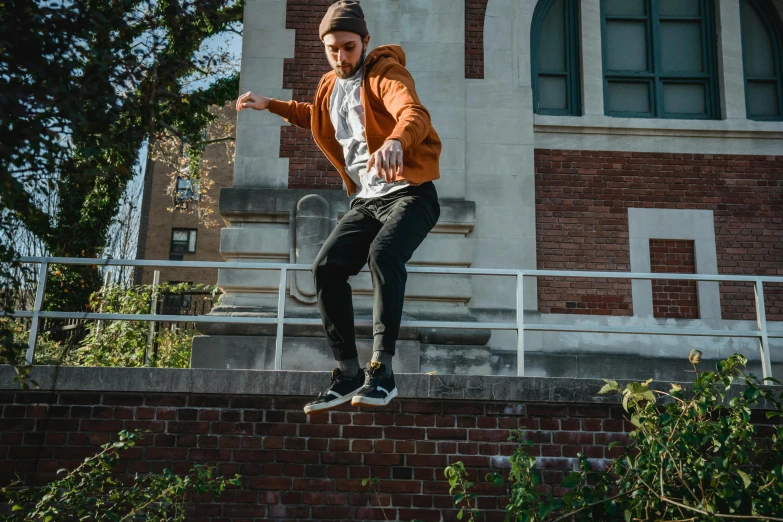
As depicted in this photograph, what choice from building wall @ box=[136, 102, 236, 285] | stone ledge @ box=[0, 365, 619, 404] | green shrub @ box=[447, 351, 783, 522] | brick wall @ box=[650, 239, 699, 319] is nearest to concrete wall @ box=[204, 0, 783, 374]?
brick wall @ box=[650, 239, 699, 319]

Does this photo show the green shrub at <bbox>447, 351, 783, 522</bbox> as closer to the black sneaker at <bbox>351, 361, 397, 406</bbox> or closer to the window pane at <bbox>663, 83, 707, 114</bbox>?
the black sneaker at <bbox>351, 361, 397, 406</bbox>

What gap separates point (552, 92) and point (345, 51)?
219 inches

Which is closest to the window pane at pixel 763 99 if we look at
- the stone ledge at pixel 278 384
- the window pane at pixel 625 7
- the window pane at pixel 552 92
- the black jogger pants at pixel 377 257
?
the window pane at pixel 625 7

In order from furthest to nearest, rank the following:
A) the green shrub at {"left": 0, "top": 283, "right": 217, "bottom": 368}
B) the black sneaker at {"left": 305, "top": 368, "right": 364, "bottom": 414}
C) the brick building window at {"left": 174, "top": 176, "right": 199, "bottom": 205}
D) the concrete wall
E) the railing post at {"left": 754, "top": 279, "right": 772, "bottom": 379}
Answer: the brick building window at {"left": 174, "top": 176, "right": 199, "bottom": 205}, the green shrub at {"left": 0, "top": 283, "right": 217, "bottom": 368}, the concrete wall, the railing post at {"left": 754, "top": 279, "right": 772, "bottom": 379}, the black sneaker at {"left": 305, "top": 368, "right": 364, "bottom": 414}

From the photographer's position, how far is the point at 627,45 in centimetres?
956

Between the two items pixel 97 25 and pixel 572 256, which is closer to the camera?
pixel 97 25

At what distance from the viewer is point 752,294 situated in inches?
342

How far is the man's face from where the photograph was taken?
4297mm

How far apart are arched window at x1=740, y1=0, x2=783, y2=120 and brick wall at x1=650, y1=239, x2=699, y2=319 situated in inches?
78.4

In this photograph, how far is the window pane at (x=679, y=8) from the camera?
31.6ft

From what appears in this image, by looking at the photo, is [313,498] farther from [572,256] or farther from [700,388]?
[572,256]

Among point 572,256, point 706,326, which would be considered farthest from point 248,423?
point 706,326

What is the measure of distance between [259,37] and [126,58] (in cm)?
580

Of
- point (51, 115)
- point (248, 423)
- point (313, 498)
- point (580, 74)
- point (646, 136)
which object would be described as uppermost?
point (580, 74)
